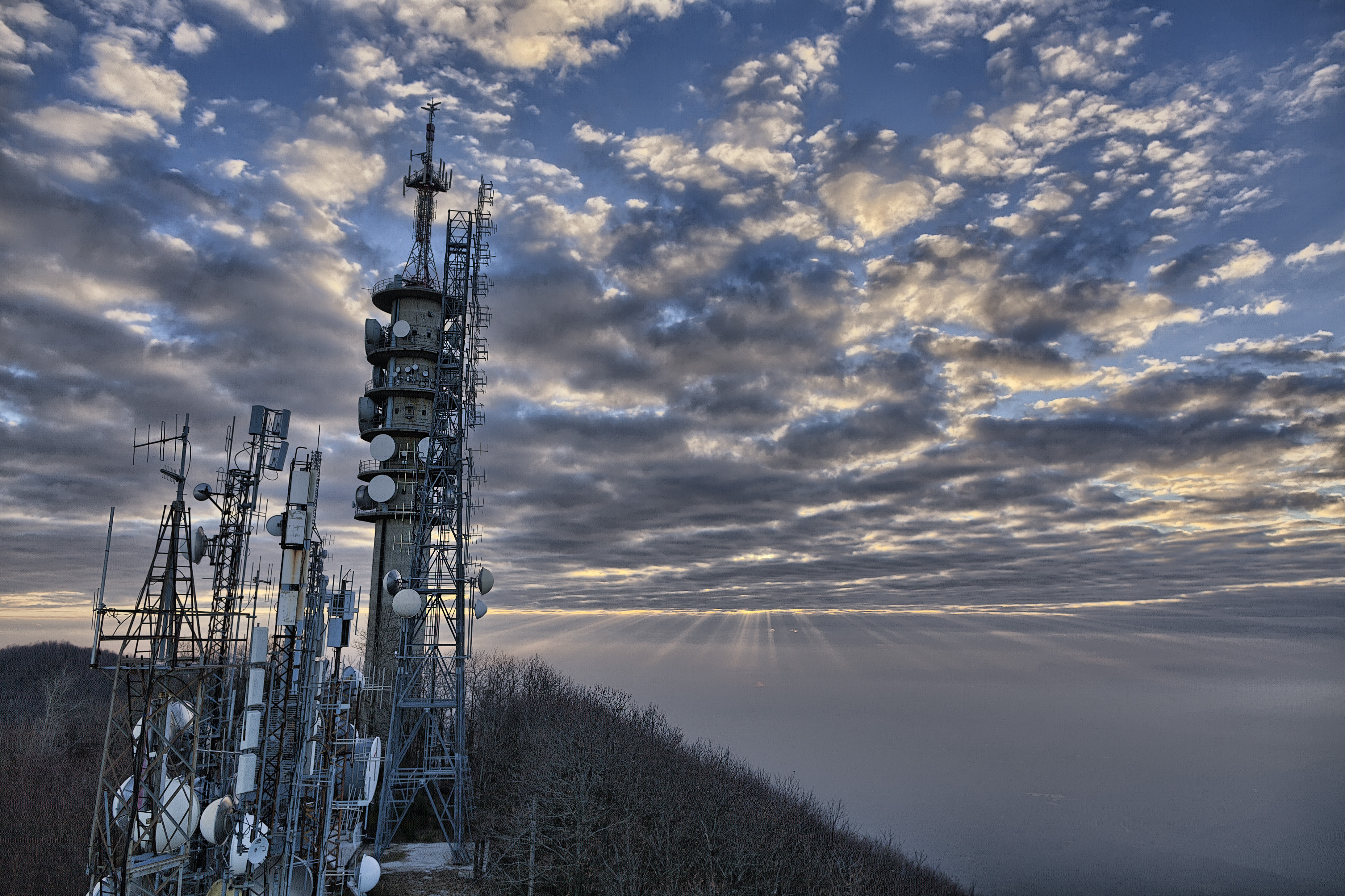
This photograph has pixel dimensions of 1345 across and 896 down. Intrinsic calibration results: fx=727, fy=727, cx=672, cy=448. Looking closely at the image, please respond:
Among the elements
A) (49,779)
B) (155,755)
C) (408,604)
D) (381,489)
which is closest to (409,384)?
(381,489)

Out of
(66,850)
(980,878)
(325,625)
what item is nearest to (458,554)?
(325,625)

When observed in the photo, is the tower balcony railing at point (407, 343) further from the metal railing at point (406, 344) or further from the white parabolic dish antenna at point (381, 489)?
the white parabolic dish antenna at point (381, 489)

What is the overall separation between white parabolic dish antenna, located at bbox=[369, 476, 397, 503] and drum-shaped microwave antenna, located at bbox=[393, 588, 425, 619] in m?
8.20

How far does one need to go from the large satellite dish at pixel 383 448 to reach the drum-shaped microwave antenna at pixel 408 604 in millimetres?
10881

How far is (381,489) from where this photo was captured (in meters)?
43.0

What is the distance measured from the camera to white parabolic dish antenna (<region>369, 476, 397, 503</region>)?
140 feet

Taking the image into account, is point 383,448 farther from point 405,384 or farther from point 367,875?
point 367,875

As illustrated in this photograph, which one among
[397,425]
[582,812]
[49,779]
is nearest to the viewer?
[582,812]

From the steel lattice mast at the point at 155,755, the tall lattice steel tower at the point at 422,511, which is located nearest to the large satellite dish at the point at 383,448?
the tall lattice steel tower at the point at 422,511

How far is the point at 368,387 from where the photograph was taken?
5091 cm

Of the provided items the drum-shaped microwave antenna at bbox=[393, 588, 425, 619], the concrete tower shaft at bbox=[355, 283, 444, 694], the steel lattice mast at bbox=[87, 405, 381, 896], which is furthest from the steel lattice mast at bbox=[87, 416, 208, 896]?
the concrete tower shaft at bbox=[355, 283, 444, 694]

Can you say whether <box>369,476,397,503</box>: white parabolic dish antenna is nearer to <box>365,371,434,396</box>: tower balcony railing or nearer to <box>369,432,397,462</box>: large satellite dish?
<box>369,432,397,462</box>: large satellite dish

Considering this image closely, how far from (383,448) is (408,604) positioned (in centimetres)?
1232

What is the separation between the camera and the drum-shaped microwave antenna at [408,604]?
35938mm
